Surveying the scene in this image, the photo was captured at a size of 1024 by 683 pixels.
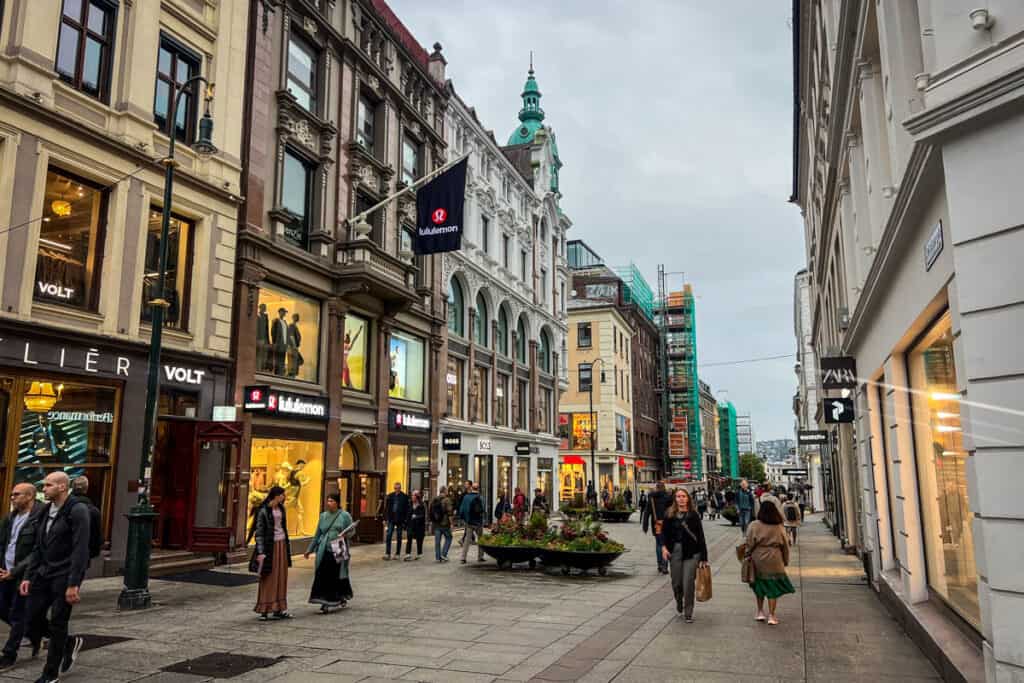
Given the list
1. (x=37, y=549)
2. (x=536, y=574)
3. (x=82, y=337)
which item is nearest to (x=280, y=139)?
(x=82, y=337)

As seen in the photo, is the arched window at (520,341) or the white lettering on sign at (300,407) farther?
the arched window at (520,341)

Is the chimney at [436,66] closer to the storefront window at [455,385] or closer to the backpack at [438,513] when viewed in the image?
the storefront window at [455,385]

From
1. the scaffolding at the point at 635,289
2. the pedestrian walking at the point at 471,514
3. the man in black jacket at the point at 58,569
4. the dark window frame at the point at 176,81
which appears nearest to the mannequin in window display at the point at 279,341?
the dark window frame at the point at 176,81

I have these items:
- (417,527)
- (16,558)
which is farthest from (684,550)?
(417,527)

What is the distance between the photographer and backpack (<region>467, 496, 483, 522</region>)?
62.8ft

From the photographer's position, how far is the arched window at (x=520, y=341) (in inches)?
1574

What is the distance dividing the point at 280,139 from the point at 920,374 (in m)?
17.5

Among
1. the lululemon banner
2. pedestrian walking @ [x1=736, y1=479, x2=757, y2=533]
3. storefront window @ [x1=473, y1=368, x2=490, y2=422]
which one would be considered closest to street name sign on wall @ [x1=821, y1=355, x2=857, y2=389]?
the lululemon banner

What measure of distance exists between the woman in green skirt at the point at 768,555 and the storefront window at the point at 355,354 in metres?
15.3

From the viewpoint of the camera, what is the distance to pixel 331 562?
1171 cm

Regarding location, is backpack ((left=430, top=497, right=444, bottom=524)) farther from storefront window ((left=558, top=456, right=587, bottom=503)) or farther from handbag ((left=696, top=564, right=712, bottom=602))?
storefront window ((left=558, top=456, right=587, bottom=503))

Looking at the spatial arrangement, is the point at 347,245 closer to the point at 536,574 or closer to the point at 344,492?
the point at 344,492

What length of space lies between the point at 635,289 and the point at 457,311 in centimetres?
4523

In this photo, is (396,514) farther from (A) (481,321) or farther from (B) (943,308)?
(A) (481,321)
